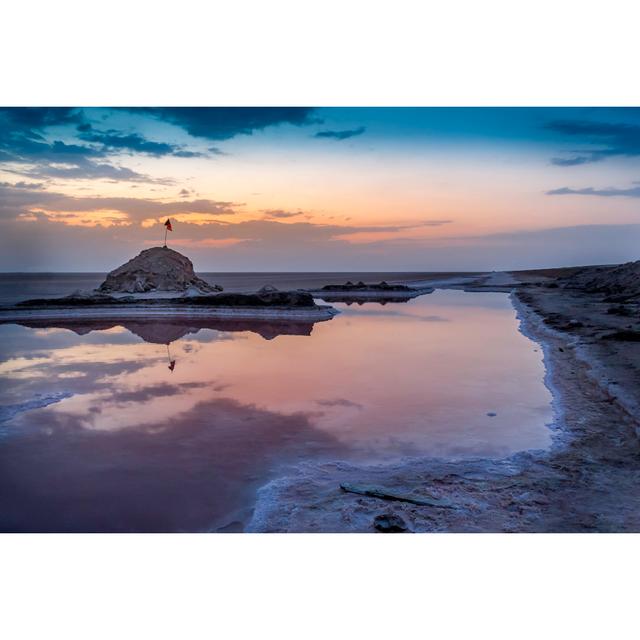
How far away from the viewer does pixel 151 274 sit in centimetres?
3669

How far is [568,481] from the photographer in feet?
18.3

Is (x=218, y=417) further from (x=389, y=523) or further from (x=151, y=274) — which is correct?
(x=151, y=274)

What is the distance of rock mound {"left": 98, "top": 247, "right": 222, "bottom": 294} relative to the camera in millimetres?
36125

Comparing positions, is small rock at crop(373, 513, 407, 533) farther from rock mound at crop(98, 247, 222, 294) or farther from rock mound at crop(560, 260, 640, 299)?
rock mound at crop(98, 247, 222, 294)

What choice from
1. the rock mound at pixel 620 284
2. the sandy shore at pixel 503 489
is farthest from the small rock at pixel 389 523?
the rock mound at pixel 620 284

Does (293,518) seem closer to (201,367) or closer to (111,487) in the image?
(111,487)

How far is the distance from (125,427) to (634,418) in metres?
7.62

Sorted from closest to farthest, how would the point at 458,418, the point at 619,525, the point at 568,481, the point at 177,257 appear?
the point at 619,525 < the point at 568,481 < the point at 458,418 < the point at 177,257

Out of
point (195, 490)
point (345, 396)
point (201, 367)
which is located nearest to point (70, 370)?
point (201, 367)

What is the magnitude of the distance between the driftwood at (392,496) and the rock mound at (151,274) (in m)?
32.3

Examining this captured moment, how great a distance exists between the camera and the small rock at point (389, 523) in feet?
15.1

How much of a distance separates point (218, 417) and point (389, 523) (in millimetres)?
4255

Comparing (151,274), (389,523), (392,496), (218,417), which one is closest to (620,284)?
(218,417)

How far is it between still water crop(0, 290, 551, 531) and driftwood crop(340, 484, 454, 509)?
3.22ft
